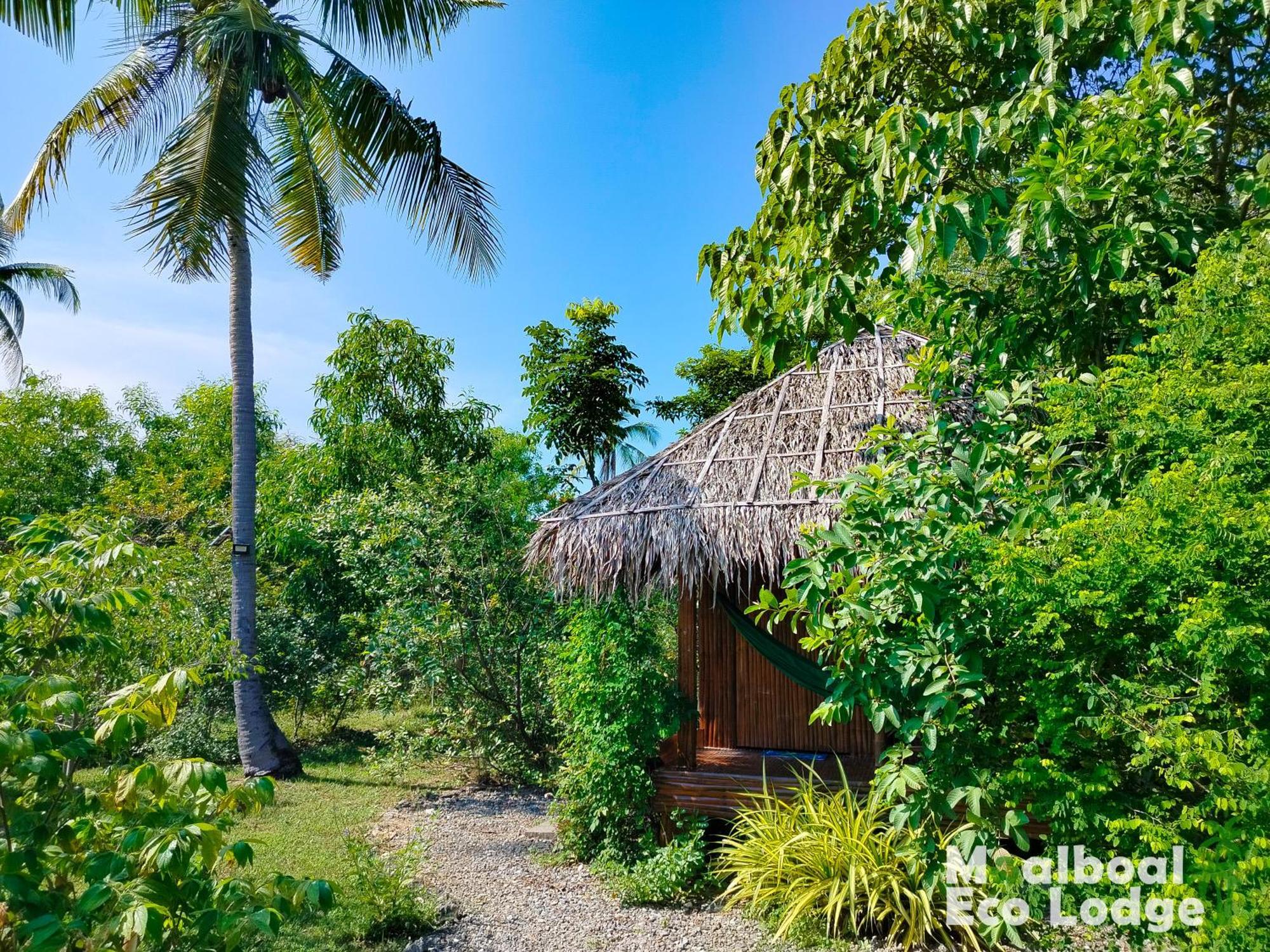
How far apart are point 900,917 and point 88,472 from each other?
1887 cm

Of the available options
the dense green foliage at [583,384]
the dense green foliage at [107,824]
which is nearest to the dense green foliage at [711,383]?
the dense green foliage at [583,384]

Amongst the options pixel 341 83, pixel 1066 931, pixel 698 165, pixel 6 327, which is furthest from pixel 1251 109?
pixel 6 327

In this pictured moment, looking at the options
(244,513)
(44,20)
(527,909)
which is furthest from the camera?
(244,513)

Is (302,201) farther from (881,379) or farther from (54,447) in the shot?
(54,447)

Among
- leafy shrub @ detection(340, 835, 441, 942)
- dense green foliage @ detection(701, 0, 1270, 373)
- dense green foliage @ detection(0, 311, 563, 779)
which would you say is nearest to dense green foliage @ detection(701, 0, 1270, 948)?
dense green foliage @ detection(701, 0, 1270, 373)

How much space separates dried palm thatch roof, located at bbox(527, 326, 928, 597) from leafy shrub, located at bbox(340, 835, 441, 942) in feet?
7.54

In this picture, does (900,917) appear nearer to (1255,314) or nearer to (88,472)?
(1255,314)

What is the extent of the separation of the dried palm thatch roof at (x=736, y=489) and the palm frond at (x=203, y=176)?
14.6 ft

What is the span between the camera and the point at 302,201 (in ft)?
28.2

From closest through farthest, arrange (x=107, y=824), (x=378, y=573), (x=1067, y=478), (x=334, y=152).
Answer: (x=107, y=824), (x=1067, y=478), (x=378, y=573), (x=334, y=152)

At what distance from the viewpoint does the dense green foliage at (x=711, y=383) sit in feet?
57.8

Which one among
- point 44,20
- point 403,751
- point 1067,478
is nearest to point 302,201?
point 44,20

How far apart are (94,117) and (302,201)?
200cm

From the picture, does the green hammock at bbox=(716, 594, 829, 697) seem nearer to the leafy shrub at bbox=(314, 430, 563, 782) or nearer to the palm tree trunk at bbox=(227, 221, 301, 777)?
the leafy shrub at bbox=(314, 430, 563, 782)
